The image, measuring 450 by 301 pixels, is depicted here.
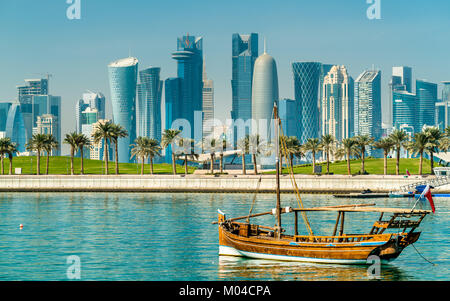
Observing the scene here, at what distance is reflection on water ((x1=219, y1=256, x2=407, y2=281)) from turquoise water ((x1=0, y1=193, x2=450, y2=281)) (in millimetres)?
75

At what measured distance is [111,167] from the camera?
200 m

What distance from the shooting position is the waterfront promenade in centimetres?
Answer: 13625

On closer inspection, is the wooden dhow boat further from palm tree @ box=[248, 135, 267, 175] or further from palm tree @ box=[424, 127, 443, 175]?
palm tree @ box=[248, 135, 267, 175]

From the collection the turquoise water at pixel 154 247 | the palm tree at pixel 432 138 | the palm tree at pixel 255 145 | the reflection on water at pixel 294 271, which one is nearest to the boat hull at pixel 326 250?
the reflection on water at pixel 294 271

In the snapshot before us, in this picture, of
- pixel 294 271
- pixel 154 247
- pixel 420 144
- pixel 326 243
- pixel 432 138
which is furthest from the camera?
pixel 432 138

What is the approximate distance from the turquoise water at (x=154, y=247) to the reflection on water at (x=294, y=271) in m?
0.07

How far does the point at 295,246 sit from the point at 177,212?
4264 centimetres

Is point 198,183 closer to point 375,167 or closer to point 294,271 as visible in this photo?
point 375,167

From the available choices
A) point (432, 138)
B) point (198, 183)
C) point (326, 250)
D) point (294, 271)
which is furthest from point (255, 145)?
point (294, 271)

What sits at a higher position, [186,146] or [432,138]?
[432,138]

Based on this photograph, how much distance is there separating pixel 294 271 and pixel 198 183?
9706cm

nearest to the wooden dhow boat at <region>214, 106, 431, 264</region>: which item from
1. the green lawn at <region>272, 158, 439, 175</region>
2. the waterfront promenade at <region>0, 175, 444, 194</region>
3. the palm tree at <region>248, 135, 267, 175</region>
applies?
the waterfront promenade at <region>0, 175, 444, 194</region>

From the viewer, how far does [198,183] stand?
145000 mm
